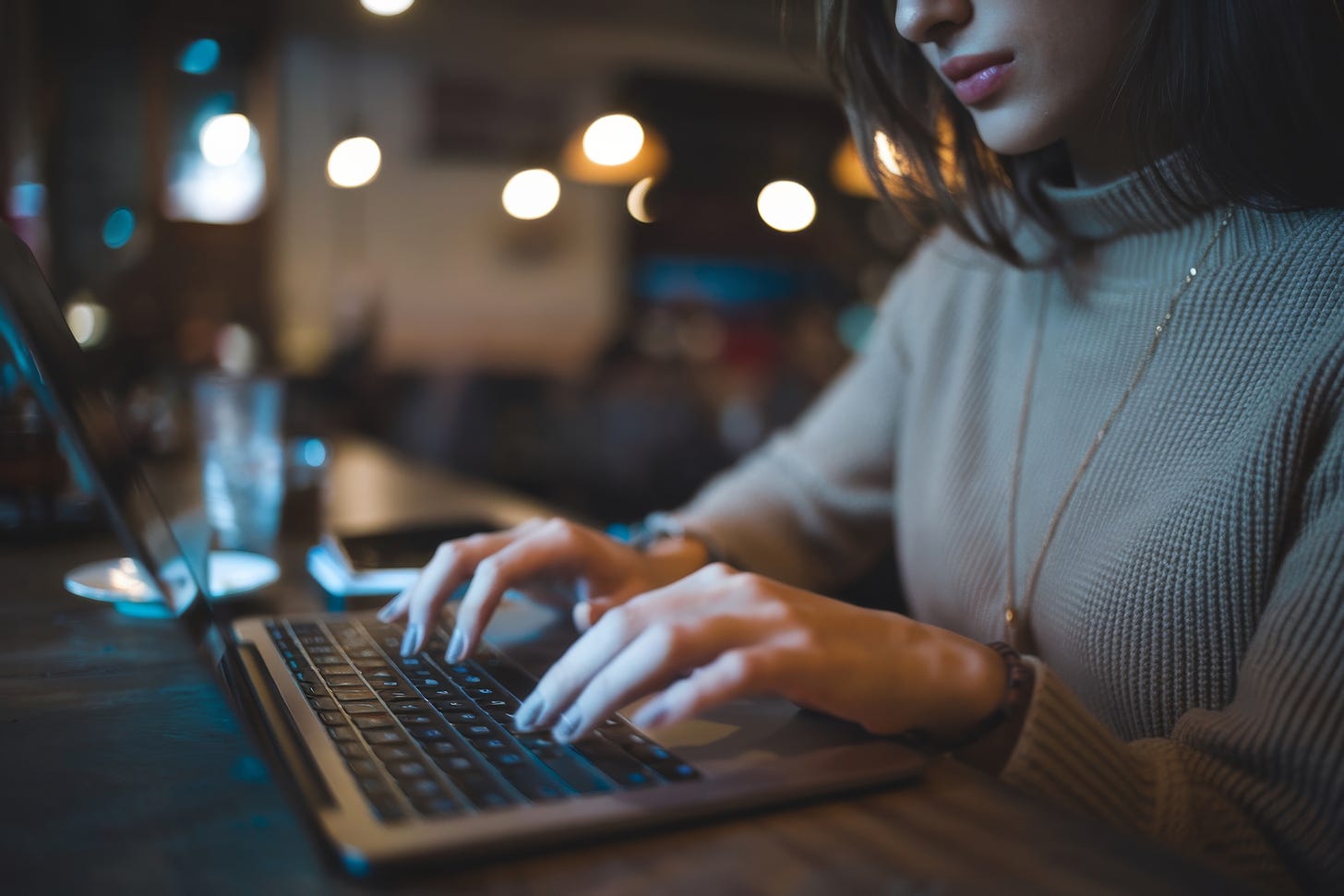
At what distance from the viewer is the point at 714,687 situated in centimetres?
46

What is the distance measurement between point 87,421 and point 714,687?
339mm

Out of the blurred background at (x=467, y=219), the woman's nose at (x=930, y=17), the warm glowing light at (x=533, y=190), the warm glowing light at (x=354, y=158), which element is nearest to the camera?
the woman's nose at (x=930, y=17)

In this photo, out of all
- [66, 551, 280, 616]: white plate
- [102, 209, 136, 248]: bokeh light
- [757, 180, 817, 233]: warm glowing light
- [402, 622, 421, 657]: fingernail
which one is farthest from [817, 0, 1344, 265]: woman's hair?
[102, 209, 136, 248]: bokeh light

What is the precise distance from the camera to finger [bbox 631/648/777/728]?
0.46 metres

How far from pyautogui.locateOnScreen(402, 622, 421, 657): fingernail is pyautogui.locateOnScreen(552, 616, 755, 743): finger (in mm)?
182

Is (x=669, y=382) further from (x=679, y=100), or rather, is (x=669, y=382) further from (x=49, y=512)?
(x=49, y=512)

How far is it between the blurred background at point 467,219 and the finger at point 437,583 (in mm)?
1718

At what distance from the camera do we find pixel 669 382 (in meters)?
4.39

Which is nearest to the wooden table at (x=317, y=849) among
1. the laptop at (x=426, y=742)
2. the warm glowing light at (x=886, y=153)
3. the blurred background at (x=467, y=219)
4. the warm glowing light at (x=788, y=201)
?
the laptop at (x=426, y=742)

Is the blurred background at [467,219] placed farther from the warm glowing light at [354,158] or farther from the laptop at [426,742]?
the laptop at [426,742]

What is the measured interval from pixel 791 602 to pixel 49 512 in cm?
93

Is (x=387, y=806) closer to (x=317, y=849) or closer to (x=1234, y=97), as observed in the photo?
(x=317, y=849)

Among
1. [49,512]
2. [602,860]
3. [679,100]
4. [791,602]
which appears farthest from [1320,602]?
[679,100]

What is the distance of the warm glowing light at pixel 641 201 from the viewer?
491 centimetres
